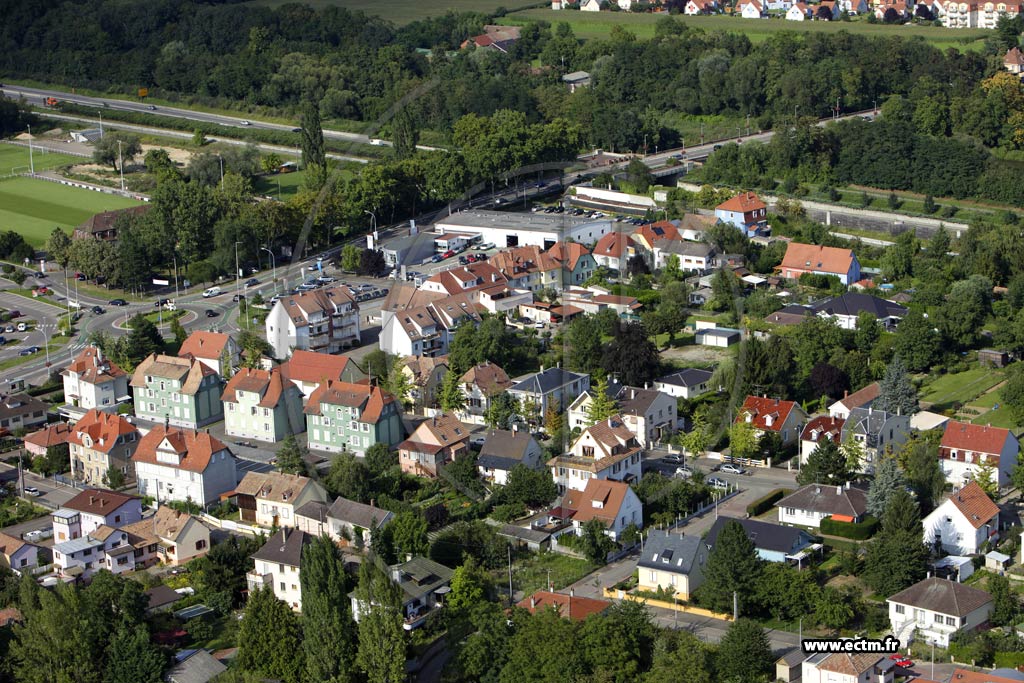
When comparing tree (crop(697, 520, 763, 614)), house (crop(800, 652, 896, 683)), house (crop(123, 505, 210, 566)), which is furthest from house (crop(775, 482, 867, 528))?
house (crop(123, 505, 210, 566))

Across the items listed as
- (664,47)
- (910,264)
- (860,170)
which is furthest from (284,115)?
(910,264)

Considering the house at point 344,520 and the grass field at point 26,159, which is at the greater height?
the grass field at point 26,159

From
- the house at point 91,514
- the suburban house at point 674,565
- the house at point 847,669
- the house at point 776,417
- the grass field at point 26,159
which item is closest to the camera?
the house at point 847,669

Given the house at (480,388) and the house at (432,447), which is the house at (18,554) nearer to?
the house at (432,447)

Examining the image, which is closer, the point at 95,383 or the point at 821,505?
the point at 821,505

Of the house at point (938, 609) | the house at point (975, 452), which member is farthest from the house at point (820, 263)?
the house at point (938, 609)

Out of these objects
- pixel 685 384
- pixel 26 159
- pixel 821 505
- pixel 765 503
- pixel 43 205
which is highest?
pixel 26 159

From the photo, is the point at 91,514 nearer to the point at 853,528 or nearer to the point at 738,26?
the point at 853,528

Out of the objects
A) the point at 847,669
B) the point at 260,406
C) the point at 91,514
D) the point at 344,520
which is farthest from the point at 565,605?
the point at 260,406
